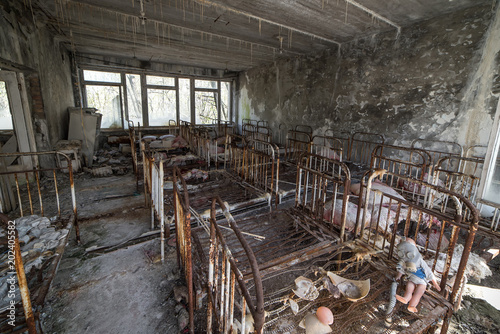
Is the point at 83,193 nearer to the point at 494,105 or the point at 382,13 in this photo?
the point at 382,13

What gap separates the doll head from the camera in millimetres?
Answer: 1831

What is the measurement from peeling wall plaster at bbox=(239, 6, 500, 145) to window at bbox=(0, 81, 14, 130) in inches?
276

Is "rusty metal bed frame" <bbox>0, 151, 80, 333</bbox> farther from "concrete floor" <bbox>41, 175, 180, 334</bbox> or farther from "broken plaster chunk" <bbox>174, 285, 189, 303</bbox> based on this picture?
"broken plaster chunk" <bbox>174, 285, 189, 303</bbox>

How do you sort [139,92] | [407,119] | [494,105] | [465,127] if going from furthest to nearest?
1. [139,92]
2. [407,119]
3. [465,127]
4. [494,105]

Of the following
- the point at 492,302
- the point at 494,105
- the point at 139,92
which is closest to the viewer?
the point at 492,302

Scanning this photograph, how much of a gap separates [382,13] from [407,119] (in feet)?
7.11

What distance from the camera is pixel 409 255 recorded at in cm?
188

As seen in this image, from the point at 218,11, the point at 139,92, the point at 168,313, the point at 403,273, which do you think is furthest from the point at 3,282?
the point at 139,92

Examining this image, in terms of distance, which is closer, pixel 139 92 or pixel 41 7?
pixel 41 7

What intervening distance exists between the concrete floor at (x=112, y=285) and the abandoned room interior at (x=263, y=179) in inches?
0.7

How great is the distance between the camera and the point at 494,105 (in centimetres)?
377

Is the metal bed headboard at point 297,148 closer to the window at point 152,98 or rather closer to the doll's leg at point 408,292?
the doll's leg at point 408,292

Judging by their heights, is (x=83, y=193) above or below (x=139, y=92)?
below

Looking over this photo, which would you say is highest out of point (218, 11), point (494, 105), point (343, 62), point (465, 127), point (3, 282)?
point (218, 11)
